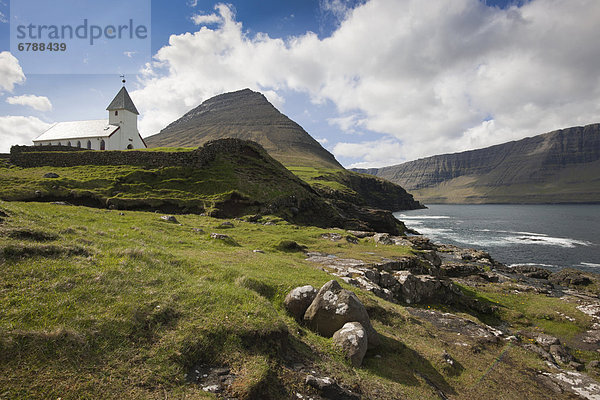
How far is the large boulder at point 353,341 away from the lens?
926 cm

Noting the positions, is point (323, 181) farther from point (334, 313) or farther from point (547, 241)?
point (334, 313)

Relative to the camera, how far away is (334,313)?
34.6 ft

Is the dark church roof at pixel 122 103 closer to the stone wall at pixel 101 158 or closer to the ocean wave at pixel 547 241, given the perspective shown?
the stone wall at pixel 101 158

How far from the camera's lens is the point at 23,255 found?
837 cm

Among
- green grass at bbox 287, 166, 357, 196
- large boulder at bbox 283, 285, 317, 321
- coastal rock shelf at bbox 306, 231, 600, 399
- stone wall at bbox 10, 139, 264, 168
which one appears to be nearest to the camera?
large boulder at bbox 283, 285, 317, 321

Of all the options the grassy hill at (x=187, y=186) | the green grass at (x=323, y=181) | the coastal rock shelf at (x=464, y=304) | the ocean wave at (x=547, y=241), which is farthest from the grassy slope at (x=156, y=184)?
the ocean wave at (x=547, y=241)

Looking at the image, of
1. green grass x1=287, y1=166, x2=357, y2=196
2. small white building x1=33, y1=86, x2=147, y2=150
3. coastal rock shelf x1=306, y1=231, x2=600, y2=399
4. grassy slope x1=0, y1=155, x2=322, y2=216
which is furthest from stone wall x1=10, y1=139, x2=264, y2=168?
green grass x1=287, y1=166, x2=357, y2=196

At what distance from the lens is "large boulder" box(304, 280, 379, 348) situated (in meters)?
10.5

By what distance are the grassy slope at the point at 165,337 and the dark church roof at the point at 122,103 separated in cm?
7580

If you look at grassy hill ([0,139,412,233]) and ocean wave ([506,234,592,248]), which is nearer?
grassy hill ([0,139,412,233])

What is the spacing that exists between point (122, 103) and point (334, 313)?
85.6m

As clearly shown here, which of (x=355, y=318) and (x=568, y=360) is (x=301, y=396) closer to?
(x=355, y=318)

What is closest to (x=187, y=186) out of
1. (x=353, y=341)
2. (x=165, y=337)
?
(x=165, y=337)

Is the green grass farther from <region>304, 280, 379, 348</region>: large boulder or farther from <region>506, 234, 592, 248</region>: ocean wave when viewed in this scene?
<region>304, 280, 379, 348</region>: large boulder
